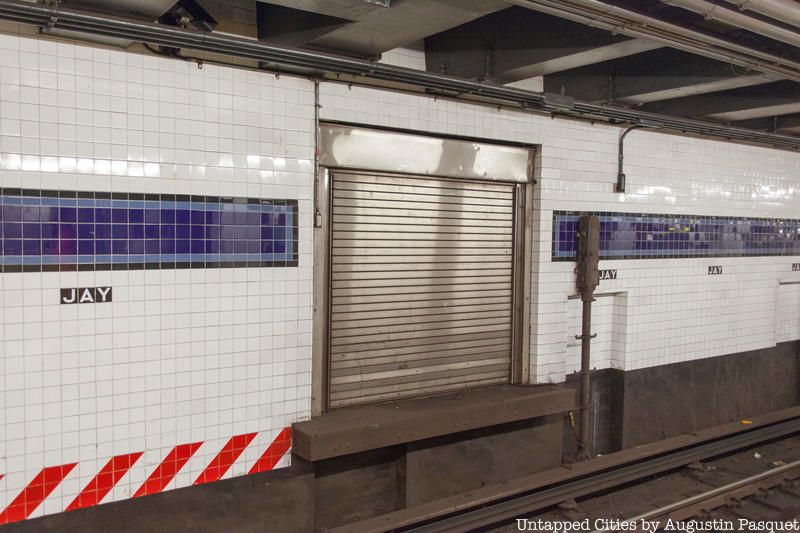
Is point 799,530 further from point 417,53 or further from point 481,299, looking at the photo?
point 417,53

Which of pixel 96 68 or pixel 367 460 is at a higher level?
pixel 96 68

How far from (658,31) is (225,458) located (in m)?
3.63

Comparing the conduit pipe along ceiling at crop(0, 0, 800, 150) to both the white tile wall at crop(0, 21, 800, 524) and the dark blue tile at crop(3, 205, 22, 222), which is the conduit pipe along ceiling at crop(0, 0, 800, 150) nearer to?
the white tile wall at crop(0, 21, 800, 524)

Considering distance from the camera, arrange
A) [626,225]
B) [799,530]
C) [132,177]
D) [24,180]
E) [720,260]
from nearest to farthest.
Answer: [24,180]
[132,177]
[799,530]
[626,225]
[720,260]

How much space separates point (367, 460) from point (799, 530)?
323 centimetres

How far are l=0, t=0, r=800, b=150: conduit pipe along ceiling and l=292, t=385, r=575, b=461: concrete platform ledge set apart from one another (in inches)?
91.5

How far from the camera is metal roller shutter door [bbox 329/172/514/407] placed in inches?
185

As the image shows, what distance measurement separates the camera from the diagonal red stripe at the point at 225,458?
158 inches

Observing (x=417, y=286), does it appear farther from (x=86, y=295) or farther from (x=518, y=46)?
(x=86, y=295)

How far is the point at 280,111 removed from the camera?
4145 mm

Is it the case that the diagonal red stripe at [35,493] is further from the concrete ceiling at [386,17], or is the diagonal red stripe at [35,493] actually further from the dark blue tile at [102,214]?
the concrete ceiling at [386,17]

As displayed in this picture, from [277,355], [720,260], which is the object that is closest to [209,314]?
[277,355]

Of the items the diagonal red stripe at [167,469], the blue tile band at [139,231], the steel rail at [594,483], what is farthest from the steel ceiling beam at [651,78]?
the diagonal red stripe at [167,469]

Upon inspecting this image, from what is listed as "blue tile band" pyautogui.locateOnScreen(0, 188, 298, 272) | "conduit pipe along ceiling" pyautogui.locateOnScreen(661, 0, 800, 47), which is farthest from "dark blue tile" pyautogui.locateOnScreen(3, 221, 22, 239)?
"conduit pipe along ceiling" pyautogui.locateOnScreen(661, 0, 800, 47)
